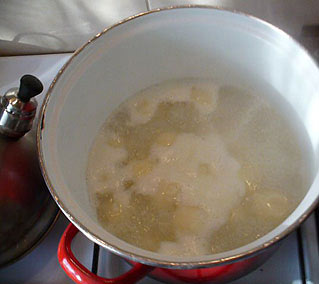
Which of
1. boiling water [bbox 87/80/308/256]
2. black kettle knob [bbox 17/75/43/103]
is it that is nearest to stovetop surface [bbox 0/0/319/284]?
boiling water [bbox 87/80/308/256]

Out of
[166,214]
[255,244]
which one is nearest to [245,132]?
[166,214]

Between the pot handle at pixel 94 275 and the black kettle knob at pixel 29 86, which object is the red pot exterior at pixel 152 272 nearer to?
the pot handle at pixel 94 275

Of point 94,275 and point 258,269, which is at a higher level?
point 94,275

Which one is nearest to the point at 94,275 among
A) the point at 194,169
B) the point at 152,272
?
the point at 152,272

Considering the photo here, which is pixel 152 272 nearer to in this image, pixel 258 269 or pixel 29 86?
pixel 258 269

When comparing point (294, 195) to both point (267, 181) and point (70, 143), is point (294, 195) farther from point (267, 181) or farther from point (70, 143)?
point (70, 143)

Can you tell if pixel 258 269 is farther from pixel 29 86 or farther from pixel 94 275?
pixel 29 86

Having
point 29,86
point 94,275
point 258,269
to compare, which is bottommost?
point 258,269

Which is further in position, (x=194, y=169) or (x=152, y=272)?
(x=194, y=169)

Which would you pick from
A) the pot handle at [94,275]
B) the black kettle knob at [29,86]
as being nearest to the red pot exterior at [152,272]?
the pot handle at [94,275]
